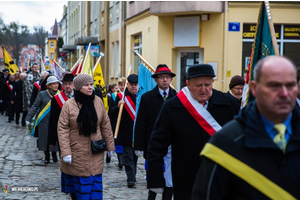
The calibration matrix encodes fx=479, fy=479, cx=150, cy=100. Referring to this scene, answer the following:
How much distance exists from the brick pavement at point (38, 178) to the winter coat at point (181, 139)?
10.7 ft

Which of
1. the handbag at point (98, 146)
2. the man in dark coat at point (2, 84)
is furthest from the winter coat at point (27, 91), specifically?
the handbag at point (98, 146)

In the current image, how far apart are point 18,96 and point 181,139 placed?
16.7m

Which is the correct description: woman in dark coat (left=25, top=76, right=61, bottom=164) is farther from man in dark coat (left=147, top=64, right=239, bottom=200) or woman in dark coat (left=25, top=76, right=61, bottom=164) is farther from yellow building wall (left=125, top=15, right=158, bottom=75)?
yellow building wall (left=125, top=15, right=158, bottom=75)

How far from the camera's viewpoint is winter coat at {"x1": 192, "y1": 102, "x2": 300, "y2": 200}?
2.23 meters

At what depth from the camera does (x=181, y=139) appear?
13.3ft

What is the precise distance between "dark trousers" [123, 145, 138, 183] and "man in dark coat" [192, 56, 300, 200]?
19.3 ft

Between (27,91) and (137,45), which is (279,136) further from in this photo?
(137,45)

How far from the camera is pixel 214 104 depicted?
420cm

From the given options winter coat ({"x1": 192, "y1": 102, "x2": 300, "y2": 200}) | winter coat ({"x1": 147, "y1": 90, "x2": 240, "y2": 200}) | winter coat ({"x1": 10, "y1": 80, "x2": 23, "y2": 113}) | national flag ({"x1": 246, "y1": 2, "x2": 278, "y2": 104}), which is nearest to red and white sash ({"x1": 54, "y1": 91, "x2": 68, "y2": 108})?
winter coat ({"x1": 147, "y1": 90, "x2": 240, "y2": 200})

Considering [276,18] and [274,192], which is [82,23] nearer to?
[276,18]

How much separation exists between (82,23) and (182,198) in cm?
3842

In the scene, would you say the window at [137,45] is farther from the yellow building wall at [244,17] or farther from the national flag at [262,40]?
the national flag at [262,40]

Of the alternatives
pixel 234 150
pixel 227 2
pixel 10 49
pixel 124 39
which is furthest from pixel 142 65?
pixel 10 49

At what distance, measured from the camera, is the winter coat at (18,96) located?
64.2 ft
